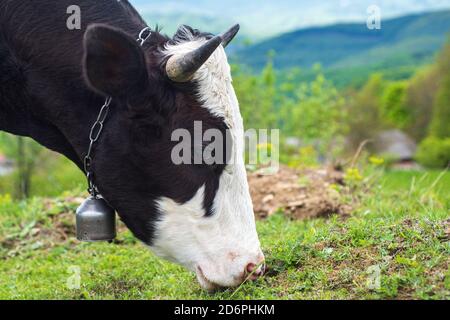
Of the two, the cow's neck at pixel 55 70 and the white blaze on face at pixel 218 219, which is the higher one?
the cow's neck at pixel 55 70

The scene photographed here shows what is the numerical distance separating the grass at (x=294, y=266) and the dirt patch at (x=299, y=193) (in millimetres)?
407

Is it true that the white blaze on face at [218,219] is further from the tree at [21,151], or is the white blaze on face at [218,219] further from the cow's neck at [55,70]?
the tree at [21,151]

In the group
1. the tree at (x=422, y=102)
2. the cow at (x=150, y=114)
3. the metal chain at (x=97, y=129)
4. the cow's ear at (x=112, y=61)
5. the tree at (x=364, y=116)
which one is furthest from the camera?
the tree at (x=422, y=102)

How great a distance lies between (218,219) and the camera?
451 centimetres

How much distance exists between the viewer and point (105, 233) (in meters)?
4.92

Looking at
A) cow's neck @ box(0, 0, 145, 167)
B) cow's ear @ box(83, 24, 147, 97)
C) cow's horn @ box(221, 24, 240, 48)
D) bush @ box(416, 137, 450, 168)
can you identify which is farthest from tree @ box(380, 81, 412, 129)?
cow's ear @ box(83, 24, 147, 97)

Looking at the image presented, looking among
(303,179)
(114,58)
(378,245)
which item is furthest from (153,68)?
(303,179)

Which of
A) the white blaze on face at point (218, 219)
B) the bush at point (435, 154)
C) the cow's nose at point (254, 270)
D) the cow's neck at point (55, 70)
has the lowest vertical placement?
the bush at point (435, 154)

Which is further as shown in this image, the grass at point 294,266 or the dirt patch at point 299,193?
the dirt patch at point 299,193

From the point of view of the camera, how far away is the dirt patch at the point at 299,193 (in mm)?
8195

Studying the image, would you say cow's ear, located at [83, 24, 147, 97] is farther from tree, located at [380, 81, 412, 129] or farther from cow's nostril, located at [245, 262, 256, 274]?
tree, located at [380, 81, 412, 129]

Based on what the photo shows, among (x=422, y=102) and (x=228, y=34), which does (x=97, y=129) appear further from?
(x=422, y=102)

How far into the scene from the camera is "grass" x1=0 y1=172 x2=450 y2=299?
14.4ft

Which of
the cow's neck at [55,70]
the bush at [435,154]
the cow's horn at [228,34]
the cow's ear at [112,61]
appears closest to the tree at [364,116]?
the bush at [435,154]
